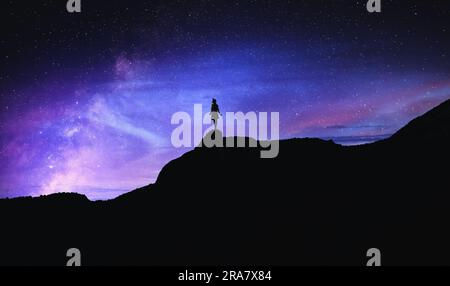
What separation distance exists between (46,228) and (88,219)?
847 cm

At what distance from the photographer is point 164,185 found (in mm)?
46312

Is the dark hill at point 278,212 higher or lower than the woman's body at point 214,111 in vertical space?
lower

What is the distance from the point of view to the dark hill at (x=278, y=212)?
121 feet

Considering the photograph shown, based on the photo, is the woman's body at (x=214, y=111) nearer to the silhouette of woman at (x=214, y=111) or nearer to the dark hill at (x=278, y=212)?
the silhouette of woman at (x=214, y=111)

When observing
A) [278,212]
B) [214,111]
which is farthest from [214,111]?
[278,212]

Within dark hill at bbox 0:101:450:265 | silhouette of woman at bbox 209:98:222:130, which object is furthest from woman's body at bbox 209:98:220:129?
dark hill at bbox 0:101:450:265

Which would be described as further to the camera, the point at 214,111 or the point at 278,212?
the point at 278,212

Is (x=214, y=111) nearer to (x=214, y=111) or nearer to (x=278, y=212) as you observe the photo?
(x=214, y=111)

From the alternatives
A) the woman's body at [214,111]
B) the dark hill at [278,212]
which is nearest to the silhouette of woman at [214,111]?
the woman's body at [214,111]

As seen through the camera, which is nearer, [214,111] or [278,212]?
[214,111]

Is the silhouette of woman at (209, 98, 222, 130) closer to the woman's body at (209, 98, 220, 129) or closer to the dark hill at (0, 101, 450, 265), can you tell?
the woman's body at (209, 98, 220, 129)

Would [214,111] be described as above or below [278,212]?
above

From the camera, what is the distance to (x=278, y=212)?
4312 centimetres

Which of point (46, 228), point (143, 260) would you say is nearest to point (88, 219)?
point (46, 228)
